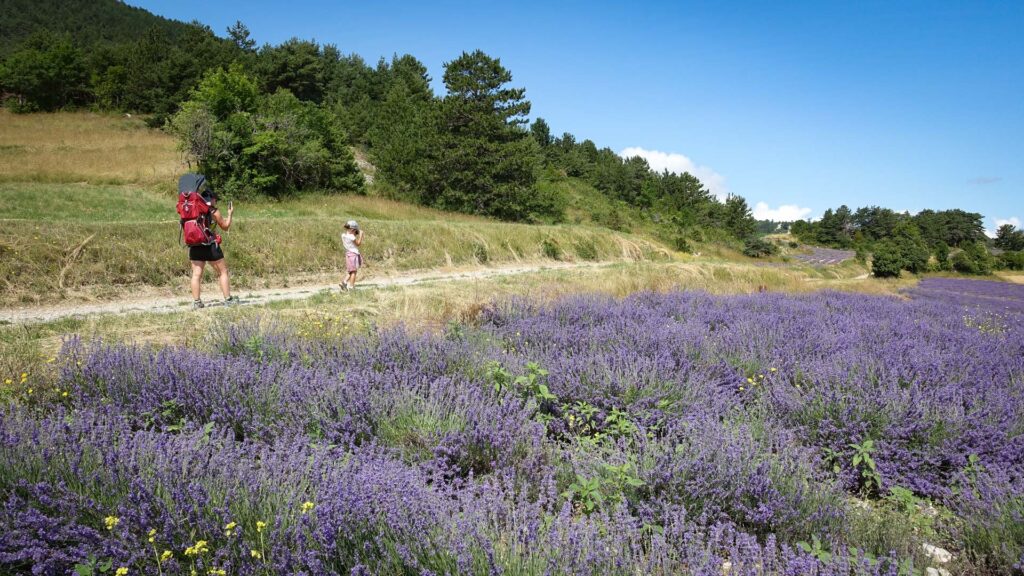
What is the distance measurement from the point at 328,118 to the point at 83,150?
1507 cm

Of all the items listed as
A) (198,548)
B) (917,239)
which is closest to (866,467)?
(198,548)

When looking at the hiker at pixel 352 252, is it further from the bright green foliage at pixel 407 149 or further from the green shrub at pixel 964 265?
the green shrub at pixel 964 265

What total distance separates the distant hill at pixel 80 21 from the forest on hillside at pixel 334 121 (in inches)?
19.8

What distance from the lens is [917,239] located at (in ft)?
211

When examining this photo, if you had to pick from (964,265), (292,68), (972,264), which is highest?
(292,68)

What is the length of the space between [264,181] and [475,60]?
15389mm

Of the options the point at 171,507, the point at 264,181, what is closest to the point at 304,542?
the point at 171,507

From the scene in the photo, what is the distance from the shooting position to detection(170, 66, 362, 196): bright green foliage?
21.3 metres

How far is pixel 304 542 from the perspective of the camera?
1.79 m

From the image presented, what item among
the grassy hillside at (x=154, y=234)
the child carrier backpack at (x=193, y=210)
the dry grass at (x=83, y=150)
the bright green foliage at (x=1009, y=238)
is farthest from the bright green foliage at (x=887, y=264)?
the bright green foliage at (x=1009, y=238)

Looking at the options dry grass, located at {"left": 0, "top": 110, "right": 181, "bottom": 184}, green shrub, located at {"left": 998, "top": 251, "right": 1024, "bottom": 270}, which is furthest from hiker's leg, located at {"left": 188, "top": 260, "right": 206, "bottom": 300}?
green shrub, located at {"left": 998, "top": 251, "right": 1024, "bottom": 270}

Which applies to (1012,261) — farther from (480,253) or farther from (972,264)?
(480,253)

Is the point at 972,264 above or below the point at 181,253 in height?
above

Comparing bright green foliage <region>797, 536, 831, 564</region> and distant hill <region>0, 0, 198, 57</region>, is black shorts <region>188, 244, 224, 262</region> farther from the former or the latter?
distant hill <region>0, 0, 198, 57</region>
